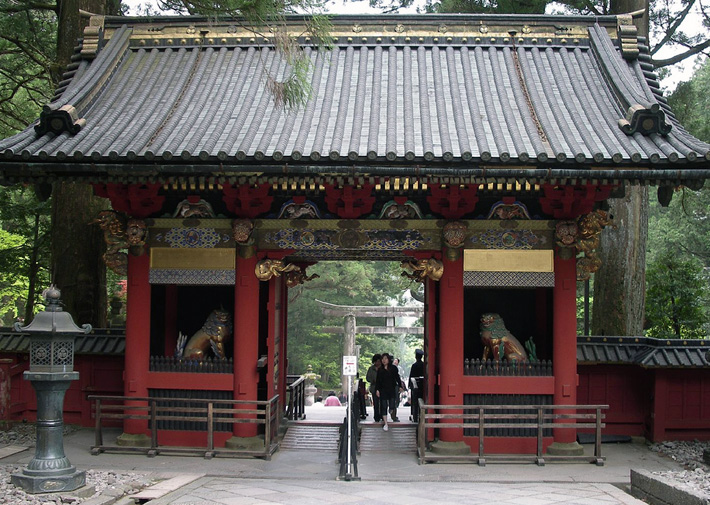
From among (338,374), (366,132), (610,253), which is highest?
(366,132)

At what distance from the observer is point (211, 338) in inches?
472

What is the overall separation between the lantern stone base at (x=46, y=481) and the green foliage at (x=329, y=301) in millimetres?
28135

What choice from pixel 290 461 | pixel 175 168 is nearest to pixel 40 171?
pixel 175 168

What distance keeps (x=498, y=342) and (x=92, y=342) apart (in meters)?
7.24

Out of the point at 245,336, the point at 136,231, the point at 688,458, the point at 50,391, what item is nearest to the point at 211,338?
the point at 245,336

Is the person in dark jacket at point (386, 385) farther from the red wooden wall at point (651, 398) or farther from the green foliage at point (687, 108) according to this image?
the green foliage at point (687, 108)

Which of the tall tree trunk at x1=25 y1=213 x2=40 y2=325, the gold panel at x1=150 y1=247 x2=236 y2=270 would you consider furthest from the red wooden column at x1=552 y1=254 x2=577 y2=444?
the tall tree trunk at x1=25 y1=213 x2=40 y2=325

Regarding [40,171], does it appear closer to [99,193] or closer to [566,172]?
[99,193]

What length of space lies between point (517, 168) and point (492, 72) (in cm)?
379

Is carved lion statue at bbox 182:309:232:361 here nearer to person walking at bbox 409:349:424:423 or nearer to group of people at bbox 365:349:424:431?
group of people at bbox 365:349:424:431

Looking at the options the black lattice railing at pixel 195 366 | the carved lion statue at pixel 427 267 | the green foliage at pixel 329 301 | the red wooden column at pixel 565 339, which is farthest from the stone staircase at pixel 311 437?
the green foliage at pixel 329 301

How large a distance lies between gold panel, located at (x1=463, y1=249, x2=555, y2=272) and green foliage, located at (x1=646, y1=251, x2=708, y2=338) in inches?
205

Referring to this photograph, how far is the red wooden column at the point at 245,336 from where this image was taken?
1125cm

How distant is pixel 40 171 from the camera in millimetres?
10398
